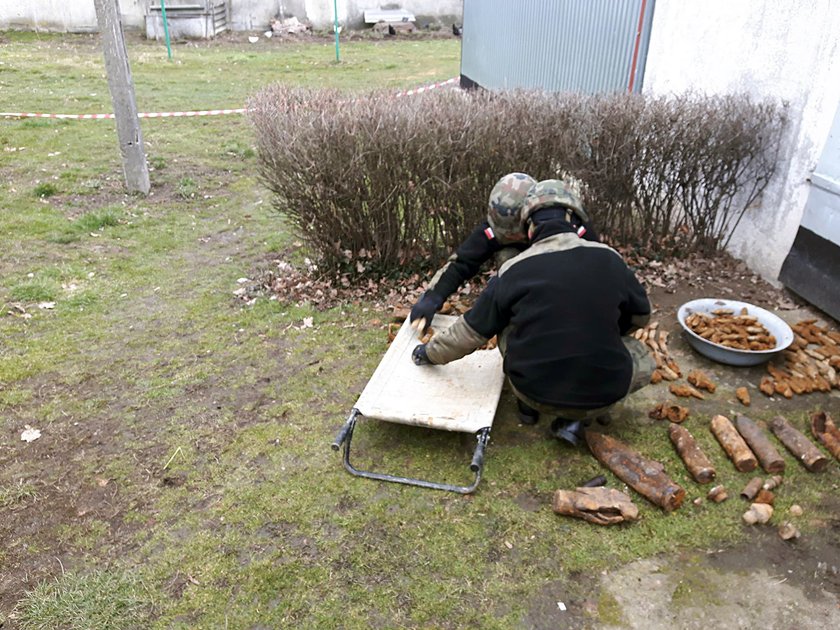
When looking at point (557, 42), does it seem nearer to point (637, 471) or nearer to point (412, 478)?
point (637, 471)

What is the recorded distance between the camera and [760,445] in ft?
11.0

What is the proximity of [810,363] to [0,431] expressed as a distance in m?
4.84

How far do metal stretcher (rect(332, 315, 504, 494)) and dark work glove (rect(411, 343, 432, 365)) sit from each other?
0.23 ft

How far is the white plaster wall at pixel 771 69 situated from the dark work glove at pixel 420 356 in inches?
127

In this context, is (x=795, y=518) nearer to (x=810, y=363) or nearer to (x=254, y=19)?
(x=810, y=363)

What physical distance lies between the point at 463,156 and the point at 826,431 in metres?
2.82

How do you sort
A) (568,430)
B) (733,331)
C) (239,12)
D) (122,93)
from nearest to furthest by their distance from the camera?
(568,430)
(733,331)
(122,93)
(239,12)

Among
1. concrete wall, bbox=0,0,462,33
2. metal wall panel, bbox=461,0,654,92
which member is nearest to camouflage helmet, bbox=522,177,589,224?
metal wall panel, bbox=461,0,654,92

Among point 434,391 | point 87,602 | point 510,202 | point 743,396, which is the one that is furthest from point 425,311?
point 87,602

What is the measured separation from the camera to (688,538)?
289 centimetres

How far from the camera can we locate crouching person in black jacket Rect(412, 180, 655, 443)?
287cm

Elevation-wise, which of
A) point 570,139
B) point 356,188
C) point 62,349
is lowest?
point 62,349

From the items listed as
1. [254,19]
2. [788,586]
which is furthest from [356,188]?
[254,19]

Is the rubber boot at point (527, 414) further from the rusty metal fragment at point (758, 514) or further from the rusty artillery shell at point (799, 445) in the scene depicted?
the rusty artillery shell at point (799, 445)
